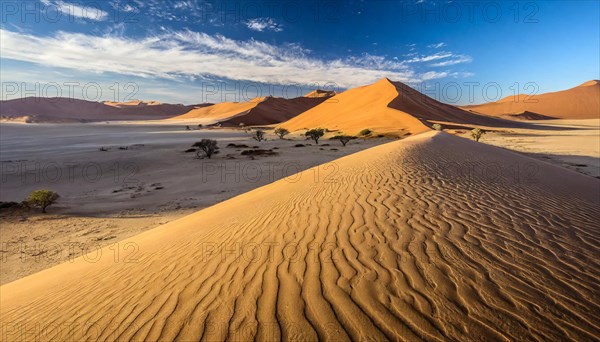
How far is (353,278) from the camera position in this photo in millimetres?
2762

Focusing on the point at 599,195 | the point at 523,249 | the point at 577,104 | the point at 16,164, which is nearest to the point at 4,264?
the point at 523,249

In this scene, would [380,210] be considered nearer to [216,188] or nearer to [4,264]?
[4,264]

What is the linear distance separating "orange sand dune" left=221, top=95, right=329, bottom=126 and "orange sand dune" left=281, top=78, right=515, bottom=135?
2350 cm

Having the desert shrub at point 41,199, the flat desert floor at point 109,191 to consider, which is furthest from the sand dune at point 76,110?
the desert shrub at point 41,199

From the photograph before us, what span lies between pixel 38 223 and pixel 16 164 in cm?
1473

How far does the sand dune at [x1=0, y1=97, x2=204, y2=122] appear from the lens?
376 feet

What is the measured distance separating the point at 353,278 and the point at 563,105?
152 metres

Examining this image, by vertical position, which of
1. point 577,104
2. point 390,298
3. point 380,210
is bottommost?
point 390,298

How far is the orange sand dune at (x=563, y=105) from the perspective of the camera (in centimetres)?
10512

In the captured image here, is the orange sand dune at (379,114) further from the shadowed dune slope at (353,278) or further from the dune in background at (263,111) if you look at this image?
the shadowed dune slope at (353,278)

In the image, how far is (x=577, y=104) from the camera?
11088 cm

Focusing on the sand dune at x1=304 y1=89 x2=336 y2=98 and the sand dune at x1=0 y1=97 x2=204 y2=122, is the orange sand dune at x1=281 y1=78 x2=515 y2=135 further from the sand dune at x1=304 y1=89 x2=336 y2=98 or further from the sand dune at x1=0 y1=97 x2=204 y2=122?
the sand dune at x1=0 y1=97 x2=204 y2=122

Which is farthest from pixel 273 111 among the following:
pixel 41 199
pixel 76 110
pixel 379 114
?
pixel 76 110

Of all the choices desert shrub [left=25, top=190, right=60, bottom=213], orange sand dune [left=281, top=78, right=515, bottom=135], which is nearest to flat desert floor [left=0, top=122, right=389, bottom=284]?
desert shrub [left=25, top=190, right=60, bottom=213]
